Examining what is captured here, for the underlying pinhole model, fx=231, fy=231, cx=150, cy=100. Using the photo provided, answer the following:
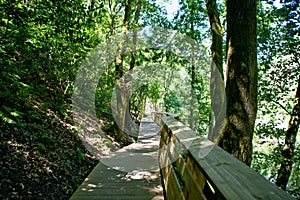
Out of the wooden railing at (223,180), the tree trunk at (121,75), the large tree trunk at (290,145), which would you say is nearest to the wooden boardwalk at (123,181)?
the wooden railing at (223,180)

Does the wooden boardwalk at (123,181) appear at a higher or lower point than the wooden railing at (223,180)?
lower

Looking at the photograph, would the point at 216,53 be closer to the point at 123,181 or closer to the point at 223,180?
the point at 123,181

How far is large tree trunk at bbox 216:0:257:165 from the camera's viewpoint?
9.59 ft

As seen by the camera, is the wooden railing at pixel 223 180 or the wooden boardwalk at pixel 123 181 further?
the wooden boardwalk at pixel 123 181

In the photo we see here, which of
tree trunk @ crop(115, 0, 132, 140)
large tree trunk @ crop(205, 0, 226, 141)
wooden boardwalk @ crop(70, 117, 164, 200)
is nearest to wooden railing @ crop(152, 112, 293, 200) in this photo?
wooden boardwalk @ crop(70, 117, 164, 200)

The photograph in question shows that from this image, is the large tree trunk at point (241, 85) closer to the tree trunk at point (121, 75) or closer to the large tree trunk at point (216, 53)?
the large tree trunk at point (216, 53)

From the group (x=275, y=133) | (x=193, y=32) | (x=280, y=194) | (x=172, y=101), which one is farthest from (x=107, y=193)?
(x=172, y=101)

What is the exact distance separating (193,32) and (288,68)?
14.3ft

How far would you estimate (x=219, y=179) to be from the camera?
109 cm

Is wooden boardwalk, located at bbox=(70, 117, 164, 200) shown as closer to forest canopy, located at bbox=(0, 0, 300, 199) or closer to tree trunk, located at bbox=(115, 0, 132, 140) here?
forest canopy, located at bbox=(0, 0, 300, 199)

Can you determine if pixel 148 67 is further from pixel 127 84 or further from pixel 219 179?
pixel 219 179

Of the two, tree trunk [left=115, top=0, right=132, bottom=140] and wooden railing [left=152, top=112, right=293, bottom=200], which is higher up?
tree trunk [left=115, top=0, right=132, bottom=140]

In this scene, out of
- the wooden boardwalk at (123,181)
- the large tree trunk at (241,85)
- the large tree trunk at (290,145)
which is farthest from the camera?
the large tree trunk at (290,145)

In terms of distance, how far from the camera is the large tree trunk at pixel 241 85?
2.92 metres
